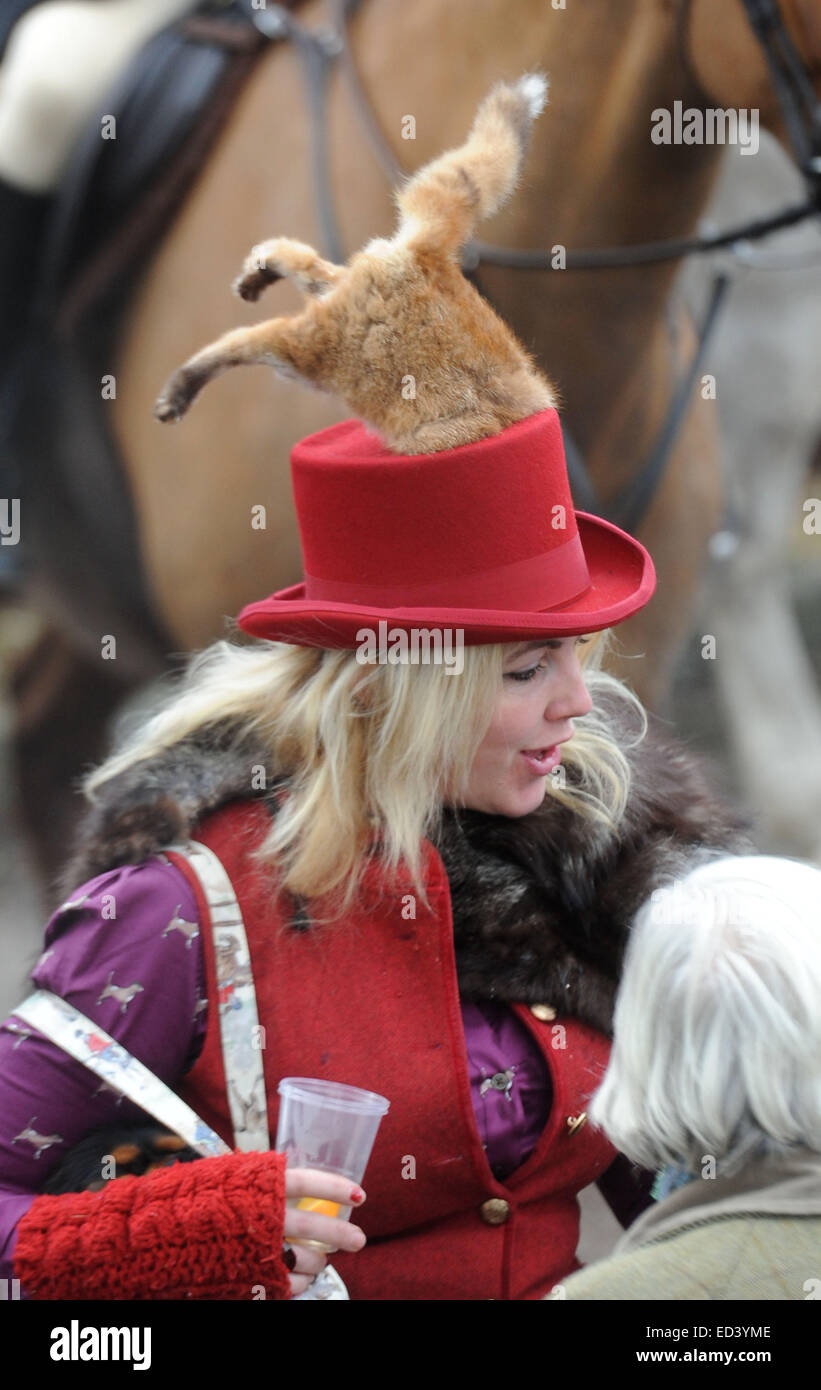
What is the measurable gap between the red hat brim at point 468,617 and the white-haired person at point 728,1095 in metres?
0.29

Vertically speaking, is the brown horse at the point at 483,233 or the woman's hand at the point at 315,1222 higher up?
the brown horse at the point at 483,233

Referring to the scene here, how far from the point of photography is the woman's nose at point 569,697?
144 centimetres

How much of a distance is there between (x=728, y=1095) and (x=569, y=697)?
0.43 metres

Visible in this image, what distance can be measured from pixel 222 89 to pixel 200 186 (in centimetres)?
18

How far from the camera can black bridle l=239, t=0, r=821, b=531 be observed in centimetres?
249

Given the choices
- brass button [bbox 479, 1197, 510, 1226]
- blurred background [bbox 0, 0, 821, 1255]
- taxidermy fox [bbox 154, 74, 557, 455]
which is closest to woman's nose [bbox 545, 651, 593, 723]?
taxidermy fox [bbox 154, 74, 557, 455]

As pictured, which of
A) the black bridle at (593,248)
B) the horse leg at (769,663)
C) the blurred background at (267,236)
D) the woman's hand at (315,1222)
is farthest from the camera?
the horse leg at (769,663)

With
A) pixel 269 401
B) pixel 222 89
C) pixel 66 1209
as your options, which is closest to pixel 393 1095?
pixel 66 1209

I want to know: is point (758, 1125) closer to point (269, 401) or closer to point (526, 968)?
point (526, 968)

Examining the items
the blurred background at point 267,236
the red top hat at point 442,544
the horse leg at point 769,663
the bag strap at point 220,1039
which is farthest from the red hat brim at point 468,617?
the horse leg at point 769,663

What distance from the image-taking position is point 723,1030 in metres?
1.14

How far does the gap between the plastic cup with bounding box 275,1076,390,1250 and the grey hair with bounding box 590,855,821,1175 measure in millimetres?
192

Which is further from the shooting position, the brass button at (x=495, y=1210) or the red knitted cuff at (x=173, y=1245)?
the brass button at (x=495, y=1210)

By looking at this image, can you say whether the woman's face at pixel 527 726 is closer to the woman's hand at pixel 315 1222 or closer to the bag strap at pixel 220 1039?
the bag strap at pixel 220 1039
